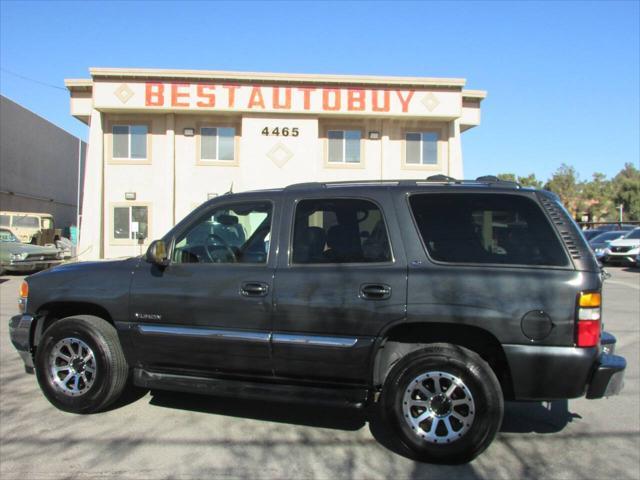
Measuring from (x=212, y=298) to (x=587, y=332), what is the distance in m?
2.73

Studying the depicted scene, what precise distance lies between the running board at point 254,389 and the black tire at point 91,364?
0.22 meters

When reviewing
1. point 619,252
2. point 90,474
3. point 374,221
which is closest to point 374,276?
point 374,221

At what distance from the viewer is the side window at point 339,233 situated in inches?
162

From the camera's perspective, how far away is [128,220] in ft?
74.1

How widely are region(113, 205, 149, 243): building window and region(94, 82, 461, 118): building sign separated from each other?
4.21 m

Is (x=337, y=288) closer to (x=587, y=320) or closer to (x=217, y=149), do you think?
(x=587, y=320)

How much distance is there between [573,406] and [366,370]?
7.99 feet

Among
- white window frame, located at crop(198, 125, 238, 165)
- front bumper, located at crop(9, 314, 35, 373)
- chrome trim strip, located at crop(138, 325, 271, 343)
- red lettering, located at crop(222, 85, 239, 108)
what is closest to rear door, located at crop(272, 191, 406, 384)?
chrome trim strip, located at crop(138, 325, 271, 343)

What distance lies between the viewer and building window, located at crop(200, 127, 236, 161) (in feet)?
74.7

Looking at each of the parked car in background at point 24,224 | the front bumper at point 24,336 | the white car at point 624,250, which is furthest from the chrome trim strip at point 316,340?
the parked car in background at point 24,224

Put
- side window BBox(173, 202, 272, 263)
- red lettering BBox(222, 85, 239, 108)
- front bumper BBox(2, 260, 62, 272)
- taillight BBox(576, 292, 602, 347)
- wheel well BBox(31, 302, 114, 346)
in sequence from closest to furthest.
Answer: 1. taillight BBox(576, 292, 602, 347)
2. side window BBox(173, 202, 272, 263)
3. wheel well BBox(31, 302, 114, 346)
4. front bumper BBox(2, 260, 62, 272)
5. red lettering BBox(222, 85, 239, 108)

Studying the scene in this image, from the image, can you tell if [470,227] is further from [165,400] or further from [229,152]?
[229,152]

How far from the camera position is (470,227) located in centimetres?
401

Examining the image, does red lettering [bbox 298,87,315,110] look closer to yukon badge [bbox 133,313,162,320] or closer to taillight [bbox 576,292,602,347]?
yukon badge [bbox 133,313,162,320]
